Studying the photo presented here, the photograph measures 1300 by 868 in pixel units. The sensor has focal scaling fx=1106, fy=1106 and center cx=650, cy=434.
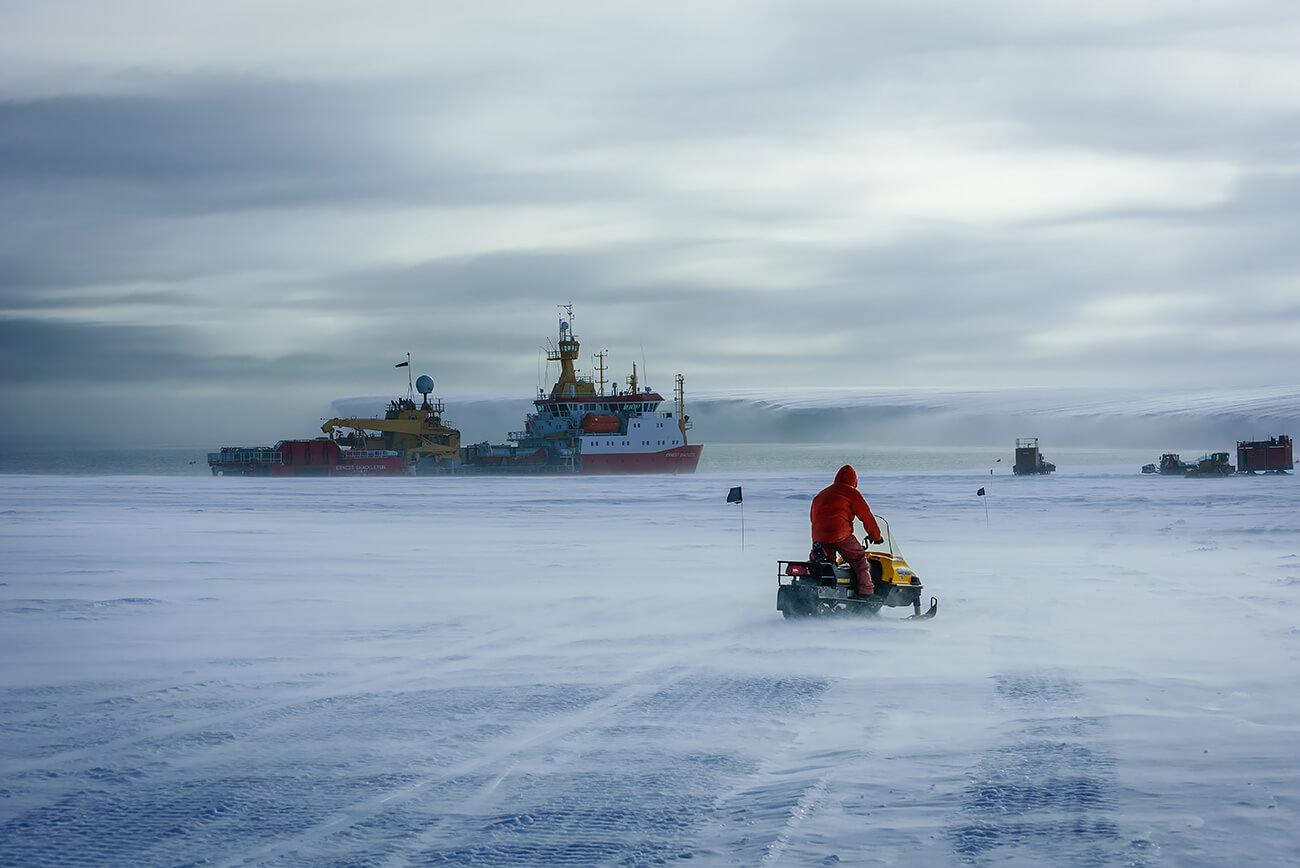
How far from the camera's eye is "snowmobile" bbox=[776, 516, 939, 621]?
33.6 feet

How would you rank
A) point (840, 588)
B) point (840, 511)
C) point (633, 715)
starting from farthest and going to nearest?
point (840, 588), point (840, 511), point (633, 715)

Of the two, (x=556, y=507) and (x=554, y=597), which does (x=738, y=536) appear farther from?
(x=556, y=507)

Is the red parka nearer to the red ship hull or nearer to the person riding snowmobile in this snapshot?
the person riding snowmobile

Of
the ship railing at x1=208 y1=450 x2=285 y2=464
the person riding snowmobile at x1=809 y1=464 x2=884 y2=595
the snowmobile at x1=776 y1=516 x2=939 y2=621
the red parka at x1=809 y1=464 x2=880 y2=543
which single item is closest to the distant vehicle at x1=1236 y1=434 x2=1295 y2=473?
the snowmobile at x1=776 y1=516 x2=939 y2=621

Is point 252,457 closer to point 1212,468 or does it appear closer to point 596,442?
point 596,442

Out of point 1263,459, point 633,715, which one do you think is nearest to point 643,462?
point 1263,459

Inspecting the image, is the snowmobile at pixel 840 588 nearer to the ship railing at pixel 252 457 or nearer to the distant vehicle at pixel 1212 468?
the distant vehicle at pixel 1212 468

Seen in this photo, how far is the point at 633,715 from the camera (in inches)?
263

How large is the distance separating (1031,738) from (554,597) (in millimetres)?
6744

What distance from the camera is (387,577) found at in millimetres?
13836

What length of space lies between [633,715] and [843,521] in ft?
12.5

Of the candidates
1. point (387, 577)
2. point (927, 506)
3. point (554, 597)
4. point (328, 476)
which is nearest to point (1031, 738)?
point (554, 597)

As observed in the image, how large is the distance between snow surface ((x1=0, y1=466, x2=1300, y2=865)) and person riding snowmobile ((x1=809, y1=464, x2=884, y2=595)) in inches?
25.5

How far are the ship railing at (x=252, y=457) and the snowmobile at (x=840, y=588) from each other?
6617cm
